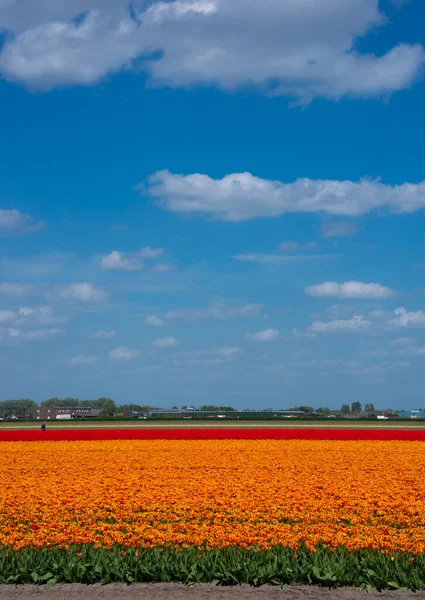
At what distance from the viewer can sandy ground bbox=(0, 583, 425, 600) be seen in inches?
481

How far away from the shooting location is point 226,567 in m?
13.3

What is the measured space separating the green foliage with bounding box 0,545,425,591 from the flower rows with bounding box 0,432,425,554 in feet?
3.08

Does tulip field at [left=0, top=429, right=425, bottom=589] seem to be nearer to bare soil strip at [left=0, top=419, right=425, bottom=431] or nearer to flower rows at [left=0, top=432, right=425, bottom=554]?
flower rows at [left=0, top=432, right=425, bottom=554]

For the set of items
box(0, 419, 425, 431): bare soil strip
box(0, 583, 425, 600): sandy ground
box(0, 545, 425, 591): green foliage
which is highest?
box(0, 545, 425, 591): green foliage

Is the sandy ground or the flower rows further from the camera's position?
the flower rows

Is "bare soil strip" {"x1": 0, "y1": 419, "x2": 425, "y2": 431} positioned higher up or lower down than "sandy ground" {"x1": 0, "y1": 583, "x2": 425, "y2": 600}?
lower down

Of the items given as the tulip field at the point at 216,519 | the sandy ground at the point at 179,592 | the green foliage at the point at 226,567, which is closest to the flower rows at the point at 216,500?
the tulip field at the point at 216,519

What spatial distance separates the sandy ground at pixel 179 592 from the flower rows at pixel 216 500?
2163mm

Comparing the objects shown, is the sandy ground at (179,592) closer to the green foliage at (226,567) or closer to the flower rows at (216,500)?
the green foliage at (226,567)

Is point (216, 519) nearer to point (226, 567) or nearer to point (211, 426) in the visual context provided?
point (226, 567)

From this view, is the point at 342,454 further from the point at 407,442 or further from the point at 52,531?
the point at 52,531

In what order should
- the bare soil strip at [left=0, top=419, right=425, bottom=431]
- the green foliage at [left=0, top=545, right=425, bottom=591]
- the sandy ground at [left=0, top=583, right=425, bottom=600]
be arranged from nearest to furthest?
the sandy ground at [left=0, top=583, right=425, bottom=600], the green foliage at [left=0, top=545, right=425, bottom=591], the bare soil strip at [left=0, top=419, right=425, bottom=431]

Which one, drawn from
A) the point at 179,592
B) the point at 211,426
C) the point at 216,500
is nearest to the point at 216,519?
the point at 216,500

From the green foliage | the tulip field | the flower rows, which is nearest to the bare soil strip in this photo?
the flower rows
